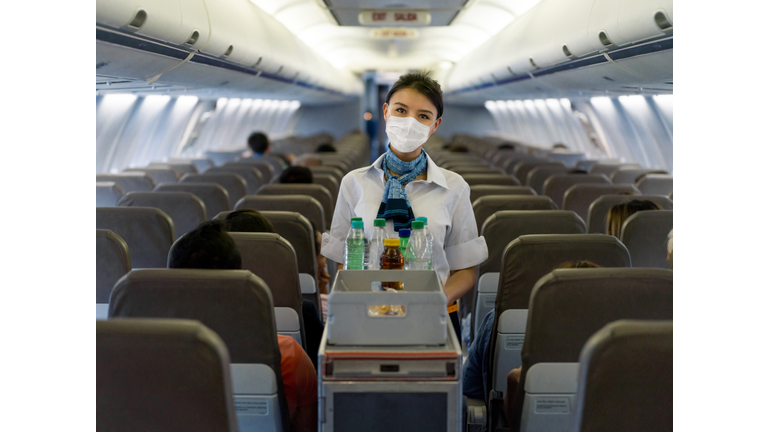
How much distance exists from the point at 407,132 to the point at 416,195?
30cm

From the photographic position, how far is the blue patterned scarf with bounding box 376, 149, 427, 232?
278 cm

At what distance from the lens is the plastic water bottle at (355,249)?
2.74 m

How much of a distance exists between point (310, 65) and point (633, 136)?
683 centimetres

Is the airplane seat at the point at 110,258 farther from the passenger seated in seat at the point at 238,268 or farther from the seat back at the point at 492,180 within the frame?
the seat back at the point at 492,180

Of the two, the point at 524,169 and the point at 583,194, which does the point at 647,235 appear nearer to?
the point at 583,194

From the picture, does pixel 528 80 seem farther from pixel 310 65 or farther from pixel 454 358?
pixel 454 358

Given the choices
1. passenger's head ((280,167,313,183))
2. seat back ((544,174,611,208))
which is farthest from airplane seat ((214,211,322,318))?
seat back ((544,174,611,208))

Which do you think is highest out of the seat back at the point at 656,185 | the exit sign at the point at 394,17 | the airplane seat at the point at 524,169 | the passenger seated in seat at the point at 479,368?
the exit sign at the point at 394,17

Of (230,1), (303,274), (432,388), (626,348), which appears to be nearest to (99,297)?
(303,274)

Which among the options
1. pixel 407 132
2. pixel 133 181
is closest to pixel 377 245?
pixel 407 132

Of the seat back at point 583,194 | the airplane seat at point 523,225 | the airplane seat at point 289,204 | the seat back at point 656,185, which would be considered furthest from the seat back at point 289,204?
the seat back at point 656,185

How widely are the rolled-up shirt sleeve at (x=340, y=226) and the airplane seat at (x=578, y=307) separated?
3.35ft

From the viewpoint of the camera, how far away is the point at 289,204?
4977 millimetres

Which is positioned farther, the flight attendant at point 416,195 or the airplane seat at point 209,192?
the airplane seat at point 209,192
